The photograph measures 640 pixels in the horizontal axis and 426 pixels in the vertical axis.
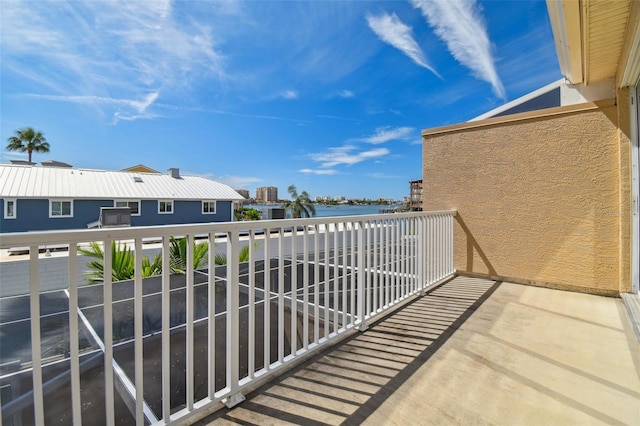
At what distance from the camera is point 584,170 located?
142 inches

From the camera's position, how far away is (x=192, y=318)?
1443mm

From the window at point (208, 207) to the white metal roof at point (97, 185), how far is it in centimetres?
42

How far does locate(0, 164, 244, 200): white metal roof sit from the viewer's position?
14879 mm

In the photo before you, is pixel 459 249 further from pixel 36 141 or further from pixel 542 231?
pixel 36 141

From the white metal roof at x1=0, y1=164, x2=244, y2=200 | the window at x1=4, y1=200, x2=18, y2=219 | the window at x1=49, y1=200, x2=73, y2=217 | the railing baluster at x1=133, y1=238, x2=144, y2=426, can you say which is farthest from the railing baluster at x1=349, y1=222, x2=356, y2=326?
the window at x1=4, y1=200, x2=18, y2=219

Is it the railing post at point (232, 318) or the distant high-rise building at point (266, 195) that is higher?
the distant high-rise building at point (266, 195)

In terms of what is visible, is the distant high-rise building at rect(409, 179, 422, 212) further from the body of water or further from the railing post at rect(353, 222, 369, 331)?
the railing post at rect(353, 222, 369, 331)

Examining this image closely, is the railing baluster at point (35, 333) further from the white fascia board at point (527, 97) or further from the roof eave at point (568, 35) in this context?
the white fascia board at point (527, 97)

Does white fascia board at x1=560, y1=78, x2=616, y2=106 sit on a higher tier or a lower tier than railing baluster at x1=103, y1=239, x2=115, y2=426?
higher

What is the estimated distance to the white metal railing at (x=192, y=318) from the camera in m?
1.17

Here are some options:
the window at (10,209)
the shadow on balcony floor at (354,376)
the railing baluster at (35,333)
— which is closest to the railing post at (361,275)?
the shadow on balcony floor at (354,376)

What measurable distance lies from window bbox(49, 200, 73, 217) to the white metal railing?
16.6m

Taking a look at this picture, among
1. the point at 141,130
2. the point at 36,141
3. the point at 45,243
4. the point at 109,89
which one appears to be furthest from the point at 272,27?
the point at 36,141

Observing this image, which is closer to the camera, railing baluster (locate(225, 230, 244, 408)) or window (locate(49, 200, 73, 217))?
railing baluster (locate(225, 230, 244, 408))
